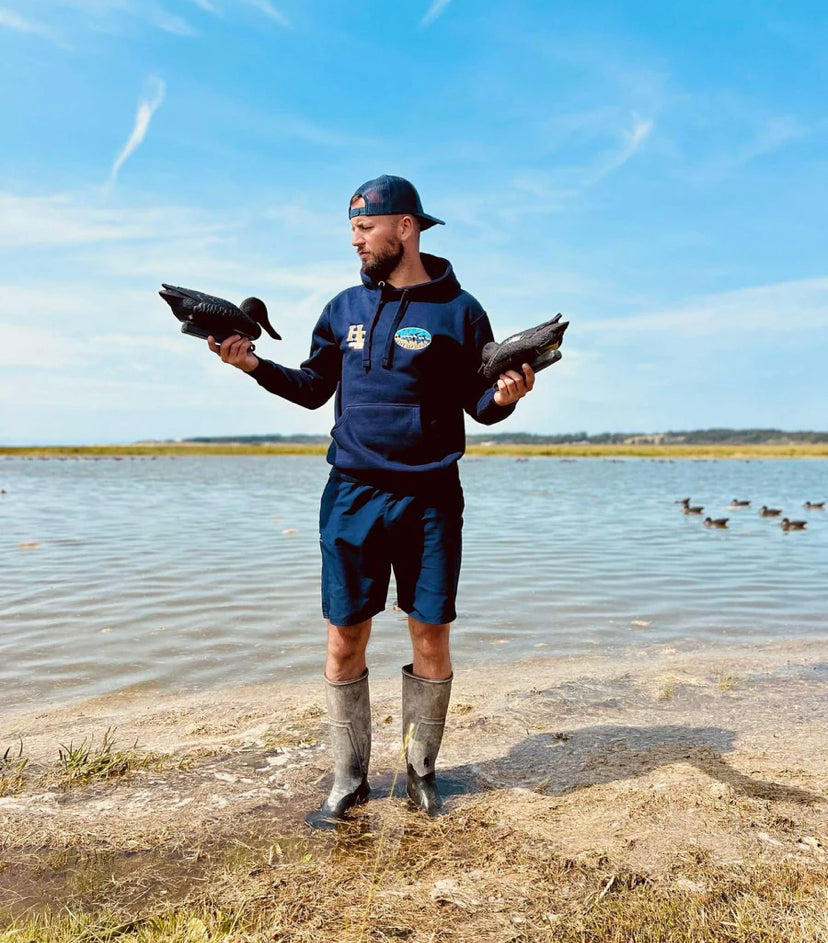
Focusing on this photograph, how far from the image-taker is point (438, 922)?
2.70 meters

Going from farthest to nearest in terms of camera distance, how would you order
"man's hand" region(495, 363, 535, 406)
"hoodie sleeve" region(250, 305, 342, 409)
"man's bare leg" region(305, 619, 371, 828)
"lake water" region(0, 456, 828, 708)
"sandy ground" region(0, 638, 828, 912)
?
"lake water" region(0, 456, 828, 708), "hoodie sleeve" region(250, 305, 342, 409), "man's bare leg" region(305, 619, 371, 828), "man's hand" region(495, 363, 535, 406), "sandy ground" region(0, 638, 828, 912)

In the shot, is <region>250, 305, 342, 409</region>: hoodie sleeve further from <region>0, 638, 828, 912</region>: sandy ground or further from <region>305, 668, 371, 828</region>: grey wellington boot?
<region>0, 638, 828, 912</region>: sandy ground

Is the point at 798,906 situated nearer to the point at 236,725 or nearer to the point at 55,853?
the point at 55,853

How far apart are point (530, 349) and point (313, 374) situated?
1.14 m

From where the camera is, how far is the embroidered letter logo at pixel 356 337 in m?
3.72

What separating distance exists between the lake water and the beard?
3.59m

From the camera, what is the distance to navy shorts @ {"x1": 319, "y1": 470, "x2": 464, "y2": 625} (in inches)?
143

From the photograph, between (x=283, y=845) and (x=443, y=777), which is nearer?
(x=283, y=845)

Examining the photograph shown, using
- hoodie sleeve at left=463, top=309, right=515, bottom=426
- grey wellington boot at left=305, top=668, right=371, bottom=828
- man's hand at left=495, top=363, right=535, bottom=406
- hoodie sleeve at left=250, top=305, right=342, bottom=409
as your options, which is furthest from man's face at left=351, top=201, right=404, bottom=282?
grey wellington boot at left=305, top=668, right=371, bottom=828

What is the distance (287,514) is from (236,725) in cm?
1488

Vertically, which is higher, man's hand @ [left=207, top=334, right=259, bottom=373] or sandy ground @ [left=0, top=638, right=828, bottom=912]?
man's hand @ [left=207, top=334, right=259, bottom=373]

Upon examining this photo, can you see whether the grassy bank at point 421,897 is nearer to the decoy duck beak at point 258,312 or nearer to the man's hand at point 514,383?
the man's hand at point 514,383

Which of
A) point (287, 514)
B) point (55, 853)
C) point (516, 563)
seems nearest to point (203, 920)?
point (55, 853)

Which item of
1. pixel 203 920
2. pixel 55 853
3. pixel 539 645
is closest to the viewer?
pixel 203 920
